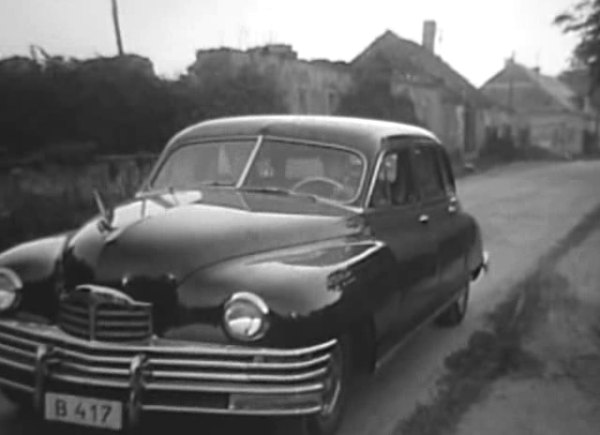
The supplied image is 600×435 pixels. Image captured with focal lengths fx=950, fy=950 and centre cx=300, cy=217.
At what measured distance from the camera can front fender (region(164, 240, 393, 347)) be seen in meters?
4.20

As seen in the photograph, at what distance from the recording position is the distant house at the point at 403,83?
25078 millimetres

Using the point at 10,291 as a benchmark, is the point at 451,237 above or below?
below

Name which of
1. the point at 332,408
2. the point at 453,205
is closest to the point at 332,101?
the point at 453,205

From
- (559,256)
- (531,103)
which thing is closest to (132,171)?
(559,256)

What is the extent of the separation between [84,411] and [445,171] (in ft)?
13.5

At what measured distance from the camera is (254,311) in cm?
416

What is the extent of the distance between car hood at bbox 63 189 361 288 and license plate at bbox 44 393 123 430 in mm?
529

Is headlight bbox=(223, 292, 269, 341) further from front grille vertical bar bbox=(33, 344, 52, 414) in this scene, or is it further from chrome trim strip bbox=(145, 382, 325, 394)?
front grille vertical bar bbox=(33, 344, 52, 414)

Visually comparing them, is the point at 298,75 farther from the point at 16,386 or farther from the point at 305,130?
the point at 16,386

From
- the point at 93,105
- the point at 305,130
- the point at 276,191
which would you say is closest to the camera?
the point at 276,191

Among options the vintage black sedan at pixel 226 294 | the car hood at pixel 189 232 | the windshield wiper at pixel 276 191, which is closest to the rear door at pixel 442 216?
the vintage black sedan at pixel 226 294

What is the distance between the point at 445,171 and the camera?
748 centimetres

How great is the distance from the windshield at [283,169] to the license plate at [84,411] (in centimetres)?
181

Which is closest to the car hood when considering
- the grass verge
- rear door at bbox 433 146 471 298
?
the grass verge
